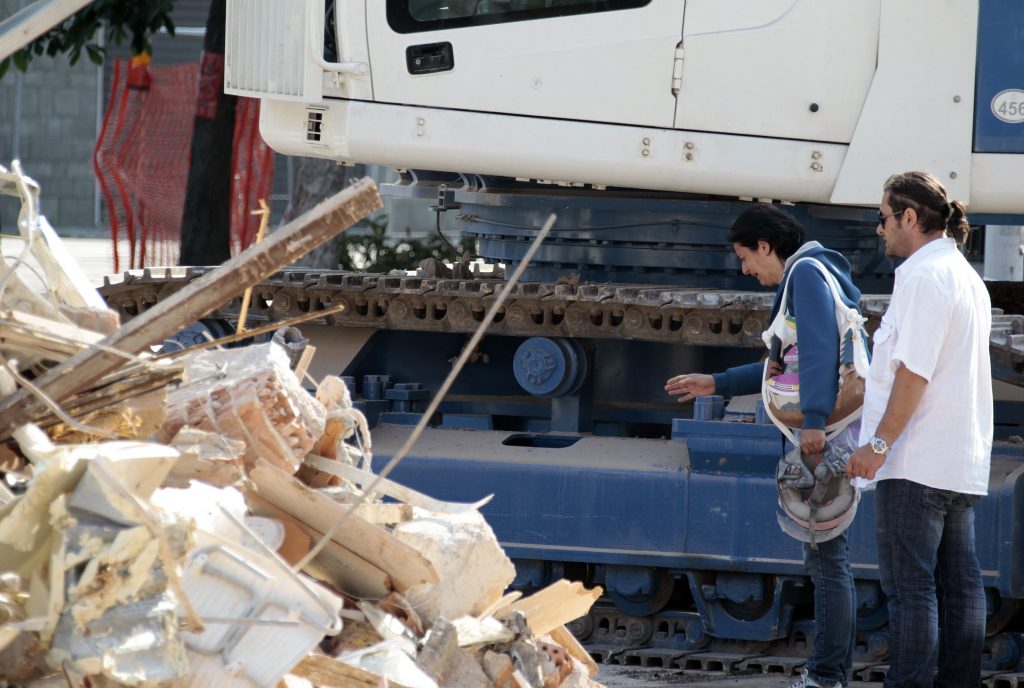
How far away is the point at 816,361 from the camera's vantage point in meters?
4.56

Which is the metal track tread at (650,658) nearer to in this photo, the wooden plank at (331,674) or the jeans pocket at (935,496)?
the jeans pocket at (935,496)

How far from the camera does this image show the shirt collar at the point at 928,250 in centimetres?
439

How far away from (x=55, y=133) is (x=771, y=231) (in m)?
21.6

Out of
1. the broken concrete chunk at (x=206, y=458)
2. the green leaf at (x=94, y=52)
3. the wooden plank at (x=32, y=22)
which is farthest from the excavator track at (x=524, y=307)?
the green leaf at (x=94, y=52)

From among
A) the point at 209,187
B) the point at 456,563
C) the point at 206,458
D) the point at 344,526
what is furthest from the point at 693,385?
the point at 209,187

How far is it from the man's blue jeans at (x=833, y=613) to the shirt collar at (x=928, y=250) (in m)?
0.89

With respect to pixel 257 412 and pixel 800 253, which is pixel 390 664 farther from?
pixel 800 253

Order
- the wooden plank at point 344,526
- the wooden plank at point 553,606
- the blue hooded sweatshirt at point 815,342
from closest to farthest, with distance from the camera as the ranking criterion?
the wooden plank at point 344,526 < the wooden plank at point 553,606 < the blue hooded sweatshirt at point 815,342

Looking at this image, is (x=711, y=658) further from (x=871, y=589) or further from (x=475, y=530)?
(x=475, y=530)

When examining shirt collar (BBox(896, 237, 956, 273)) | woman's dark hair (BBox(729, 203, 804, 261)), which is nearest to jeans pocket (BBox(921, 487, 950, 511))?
shirt collar (BBox(896, 237, 956, 273))

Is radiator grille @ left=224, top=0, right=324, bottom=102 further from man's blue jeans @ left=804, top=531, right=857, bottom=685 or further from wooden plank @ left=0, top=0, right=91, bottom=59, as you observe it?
man's blue jeans @ left=804, top=531, right=857, bottom=685

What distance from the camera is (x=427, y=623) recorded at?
12.1 feet

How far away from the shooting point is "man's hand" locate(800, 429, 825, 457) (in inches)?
181

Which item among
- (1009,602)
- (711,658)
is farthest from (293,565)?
(1009,602)
